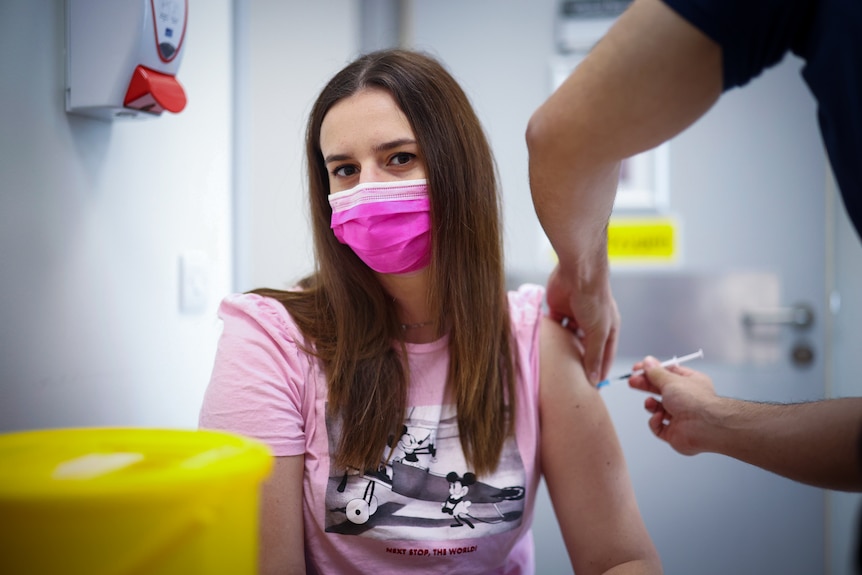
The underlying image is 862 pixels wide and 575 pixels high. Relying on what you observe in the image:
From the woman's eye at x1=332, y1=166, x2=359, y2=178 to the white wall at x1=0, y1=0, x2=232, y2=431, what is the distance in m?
0.35

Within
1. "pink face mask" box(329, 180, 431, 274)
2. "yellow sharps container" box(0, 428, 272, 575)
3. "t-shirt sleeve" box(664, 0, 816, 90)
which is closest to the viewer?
"yellow sharps container" box(0, 428, 272, 575)

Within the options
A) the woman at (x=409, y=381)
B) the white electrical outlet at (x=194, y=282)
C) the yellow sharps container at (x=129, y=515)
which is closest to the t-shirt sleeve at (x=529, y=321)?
the woman at (x=409, y=381)

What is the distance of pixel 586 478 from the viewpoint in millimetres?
1226

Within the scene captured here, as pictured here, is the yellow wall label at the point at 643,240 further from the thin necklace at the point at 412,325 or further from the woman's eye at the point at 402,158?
the woman's eye at the point at 402,158

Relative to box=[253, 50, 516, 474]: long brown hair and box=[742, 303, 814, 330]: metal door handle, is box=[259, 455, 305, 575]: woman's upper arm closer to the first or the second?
box=[253, 50, 516, 474]: long brown hair

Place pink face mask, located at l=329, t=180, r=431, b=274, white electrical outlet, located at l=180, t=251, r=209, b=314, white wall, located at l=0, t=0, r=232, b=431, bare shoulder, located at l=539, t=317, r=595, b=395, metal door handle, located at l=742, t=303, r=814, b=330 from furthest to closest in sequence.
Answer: metal door handle, located at l=742, t=303, r=814, b=330 < white electrical outlet, located at l=180, t=251, r=209, b=314 < bare shoulder, located at l=539, t=317, r=595, b=395 < pink face mask, located at l=329, t=180, r=431, b=274 < white wall, located at l=0, t=0, r=232, b=431

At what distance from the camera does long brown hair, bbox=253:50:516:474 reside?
3.89ft

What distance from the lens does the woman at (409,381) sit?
1127mm

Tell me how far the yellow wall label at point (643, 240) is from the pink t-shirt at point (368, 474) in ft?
3.60

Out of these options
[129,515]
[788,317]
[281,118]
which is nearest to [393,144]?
[129,515]

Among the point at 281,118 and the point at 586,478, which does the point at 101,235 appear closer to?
the point at 586,478

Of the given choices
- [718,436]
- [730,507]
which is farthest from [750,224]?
[718,436]

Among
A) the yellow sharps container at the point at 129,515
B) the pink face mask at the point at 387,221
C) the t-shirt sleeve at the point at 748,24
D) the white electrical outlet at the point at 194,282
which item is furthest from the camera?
the white electrical outlet at the point at 194,282

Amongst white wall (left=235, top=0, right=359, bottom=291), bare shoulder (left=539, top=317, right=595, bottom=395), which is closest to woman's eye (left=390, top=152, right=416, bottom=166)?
bare shoulder (left=539, top=317, right=595, bottom=395)
